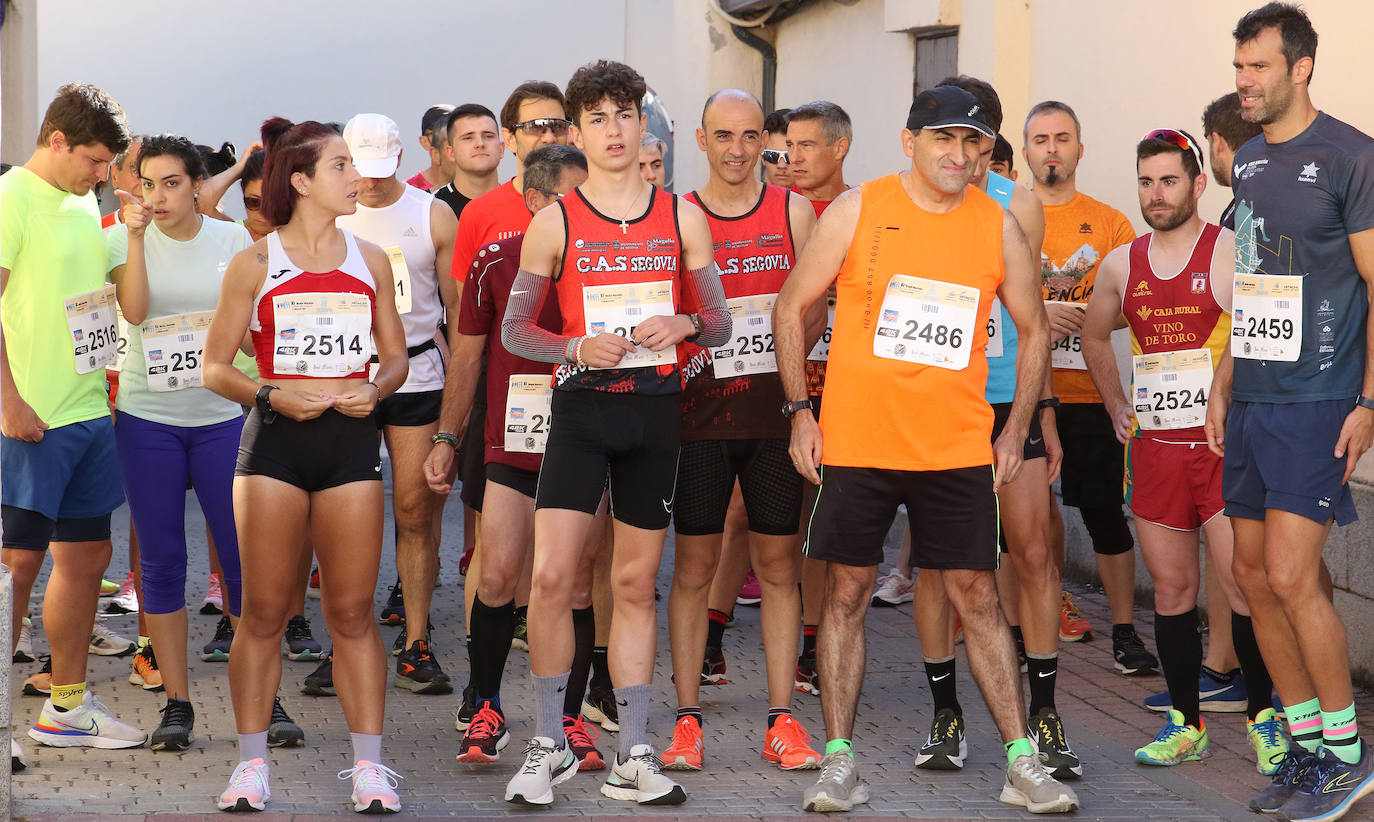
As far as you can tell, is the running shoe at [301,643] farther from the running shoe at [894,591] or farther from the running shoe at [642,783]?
the running shoe at [894,591]

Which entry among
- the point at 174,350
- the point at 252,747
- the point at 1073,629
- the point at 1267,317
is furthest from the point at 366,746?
the point at 1073,629

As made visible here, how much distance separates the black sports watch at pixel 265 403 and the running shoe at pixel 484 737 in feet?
4.29

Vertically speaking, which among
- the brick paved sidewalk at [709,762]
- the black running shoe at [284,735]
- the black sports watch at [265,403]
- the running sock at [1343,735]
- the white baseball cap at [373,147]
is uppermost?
the white baseball cap at [373,147]

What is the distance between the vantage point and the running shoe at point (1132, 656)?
262 inches

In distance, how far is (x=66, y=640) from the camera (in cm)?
567

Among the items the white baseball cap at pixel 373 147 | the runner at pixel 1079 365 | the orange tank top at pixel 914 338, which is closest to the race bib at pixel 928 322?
the orange tank top at pixel 914 338

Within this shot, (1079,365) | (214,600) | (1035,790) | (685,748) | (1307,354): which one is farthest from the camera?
(214,600)

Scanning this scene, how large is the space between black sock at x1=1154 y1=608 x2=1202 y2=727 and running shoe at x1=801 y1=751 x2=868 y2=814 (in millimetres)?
1277

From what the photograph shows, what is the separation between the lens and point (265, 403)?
4781 millimetres

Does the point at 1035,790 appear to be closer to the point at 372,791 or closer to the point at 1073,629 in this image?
the point at 372,791

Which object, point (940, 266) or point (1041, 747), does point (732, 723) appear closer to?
point (1041, 747)

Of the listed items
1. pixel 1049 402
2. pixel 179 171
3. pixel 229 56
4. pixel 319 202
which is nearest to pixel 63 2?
pixel 229 56

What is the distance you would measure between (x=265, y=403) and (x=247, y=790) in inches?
46.1

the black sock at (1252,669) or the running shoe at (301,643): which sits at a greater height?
the black sock at (1252,669)
